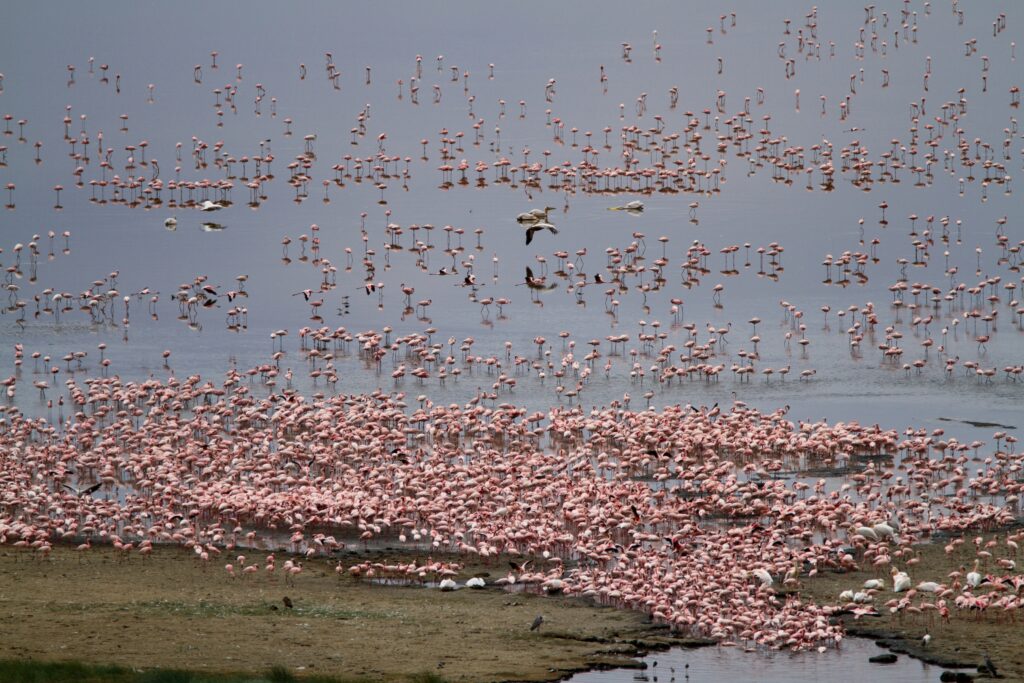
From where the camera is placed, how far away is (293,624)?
20766 mm

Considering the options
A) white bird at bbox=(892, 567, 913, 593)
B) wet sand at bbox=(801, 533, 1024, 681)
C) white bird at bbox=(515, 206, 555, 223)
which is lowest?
wet sand at bbox=(801, 533, 1024, 681)

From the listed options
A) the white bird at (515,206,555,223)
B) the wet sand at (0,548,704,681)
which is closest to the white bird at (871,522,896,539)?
the wet sand at (0,548,704,681)

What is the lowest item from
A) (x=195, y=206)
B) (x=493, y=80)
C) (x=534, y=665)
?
(x=534, y=665)

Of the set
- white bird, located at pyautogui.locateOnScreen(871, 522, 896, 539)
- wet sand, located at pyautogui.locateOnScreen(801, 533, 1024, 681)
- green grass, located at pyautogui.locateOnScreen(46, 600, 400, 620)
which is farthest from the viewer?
white bird, located at pyautogui.locateOnScreen(871, 522, 896, 539)

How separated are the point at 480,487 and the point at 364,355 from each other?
419 inches

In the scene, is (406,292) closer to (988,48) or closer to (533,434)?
(533,434)

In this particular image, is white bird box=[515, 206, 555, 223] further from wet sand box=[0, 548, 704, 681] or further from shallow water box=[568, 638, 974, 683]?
shallow water box=[568, 638, 974, 683]

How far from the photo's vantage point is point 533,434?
29.0 meters

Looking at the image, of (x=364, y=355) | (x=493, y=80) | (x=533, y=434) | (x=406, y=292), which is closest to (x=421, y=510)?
(x=533, y=434)

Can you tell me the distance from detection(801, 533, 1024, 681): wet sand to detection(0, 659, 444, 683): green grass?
22.4ft

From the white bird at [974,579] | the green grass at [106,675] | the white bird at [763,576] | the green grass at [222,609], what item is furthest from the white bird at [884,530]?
the green grass at [106,675]

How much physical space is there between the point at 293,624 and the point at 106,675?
3678 millimetres

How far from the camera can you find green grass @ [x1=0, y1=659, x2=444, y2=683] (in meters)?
16.9

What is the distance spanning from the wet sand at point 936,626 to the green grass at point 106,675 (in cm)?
682
